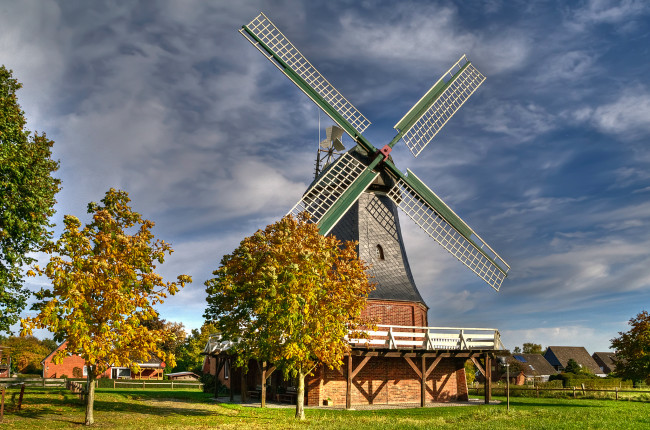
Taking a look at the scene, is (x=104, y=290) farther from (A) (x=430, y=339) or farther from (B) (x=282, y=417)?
(A) (x=430, y=339)

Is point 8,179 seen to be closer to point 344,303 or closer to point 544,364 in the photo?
point 344,303

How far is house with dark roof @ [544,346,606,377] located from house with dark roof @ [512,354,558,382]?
4099 mm

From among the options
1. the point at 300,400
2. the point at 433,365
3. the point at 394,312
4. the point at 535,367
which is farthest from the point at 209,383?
the point at 535,367

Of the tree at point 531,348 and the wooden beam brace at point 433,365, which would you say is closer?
the wooden beam brace at point 433,365

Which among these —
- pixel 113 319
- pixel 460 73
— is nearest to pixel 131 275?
pixel 113 319

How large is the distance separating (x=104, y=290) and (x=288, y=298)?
6.47 metres

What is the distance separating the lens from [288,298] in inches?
766

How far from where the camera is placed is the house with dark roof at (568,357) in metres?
78.5

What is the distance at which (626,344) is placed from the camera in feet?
89.0

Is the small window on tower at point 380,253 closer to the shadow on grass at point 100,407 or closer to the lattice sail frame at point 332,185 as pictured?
the lattice sail frame at point 332,185

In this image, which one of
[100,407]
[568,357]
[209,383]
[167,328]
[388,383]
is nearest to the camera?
[100,407]

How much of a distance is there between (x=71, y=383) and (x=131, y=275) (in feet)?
55.7

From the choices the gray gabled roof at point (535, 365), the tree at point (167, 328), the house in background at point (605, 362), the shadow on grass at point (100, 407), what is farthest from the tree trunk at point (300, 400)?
the house in background at point (605, 362)

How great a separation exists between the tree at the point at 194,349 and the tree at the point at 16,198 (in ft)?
113
